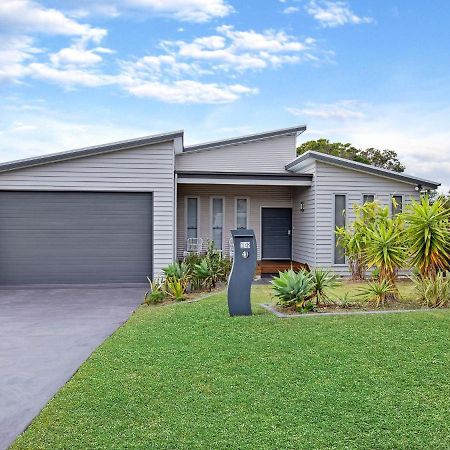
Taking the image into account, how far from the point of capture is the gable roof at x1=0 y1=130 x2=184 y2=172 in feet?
39.3

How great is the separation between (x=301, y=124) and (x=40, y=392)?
51.2ft

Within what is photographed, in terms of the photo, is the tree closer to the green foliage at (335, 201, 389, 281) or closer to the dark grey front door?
the dark grey front door

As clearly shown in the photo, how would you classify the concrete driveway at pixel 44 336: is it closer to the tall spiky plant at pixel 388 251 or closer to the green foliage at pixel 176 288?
the green foliage at pixel 176 288

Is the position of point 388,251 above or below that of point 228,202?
below

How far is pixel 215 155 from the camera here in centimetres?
1767

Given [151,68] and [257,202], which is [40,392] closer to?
[257,202]

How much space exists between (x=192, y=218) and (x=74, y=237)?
474 cm

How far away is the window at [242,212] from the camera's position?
16.5m

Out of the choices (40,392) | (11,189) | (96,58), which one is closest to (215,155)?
(96,58)

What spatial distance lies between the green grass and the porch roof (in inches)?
291

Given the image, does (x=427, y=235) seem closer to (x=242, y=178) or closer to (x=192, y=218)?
(x=242, y=178)

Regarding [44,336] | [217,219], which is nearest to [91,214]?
[217,219]

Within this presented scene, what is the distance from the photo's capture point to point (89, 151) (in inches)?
476

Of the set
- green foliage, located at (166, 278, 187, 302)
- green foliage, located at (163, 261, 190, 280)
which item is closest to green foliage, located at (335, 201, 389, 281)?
green foliage, located at (163, 261, 190, 280)
